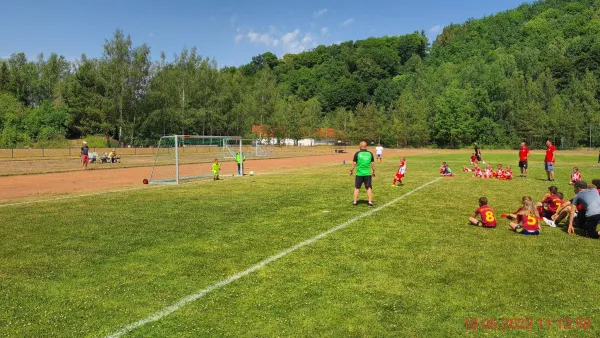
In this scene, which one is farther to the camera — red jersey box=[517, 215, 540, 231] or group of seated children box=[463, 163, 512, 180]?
group of seated children box=[463, 163, 512, 180]

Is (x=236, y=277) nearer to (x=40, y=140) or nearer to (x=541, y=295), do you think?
(x=541, y=295)

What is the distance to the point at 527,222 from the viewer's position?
8898 mm

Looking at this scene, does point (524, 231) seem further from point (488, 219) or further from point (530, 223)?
point (488, 219)

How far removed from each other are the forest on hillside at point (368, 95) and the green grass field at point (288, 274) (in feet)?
186

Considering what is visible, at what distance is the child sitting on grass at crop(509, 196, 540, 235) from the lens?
8.80 metres

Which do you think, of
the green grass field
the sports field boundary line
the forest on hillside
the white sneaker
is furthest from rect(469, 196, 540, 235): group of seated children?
the forest on hillside

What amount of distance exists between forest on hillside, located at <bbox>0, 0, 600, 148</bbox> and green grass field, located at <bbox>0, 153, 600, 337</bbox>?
56772mm

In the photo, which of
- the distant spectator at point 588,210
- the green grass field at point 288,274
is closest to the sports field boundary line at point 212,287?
the green grass field at point 288,274

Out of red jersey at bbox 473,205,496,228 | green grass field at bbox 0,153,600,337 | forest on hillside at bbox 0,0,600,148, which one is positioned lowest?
green grass field at bbox 0,153,600,337

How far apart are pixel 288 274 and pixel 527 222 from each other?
5.97m

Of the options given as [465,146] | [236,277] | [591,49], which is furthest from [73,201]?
[591,49]

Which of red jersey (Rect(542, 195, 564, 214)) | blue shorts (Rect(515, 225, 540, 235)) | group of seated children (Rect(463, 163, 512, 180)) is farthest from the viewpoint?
group of seated children (Rect(463, 163, 512, 180))

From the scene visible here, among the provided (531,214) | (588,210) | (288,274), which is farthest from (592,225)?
(288,274)

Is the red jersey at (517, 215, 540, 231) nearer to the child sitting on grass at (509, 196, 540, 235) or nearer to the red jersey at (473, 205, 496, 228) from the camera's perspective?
the child sitting on grass at (509, 196, 540, 235)
